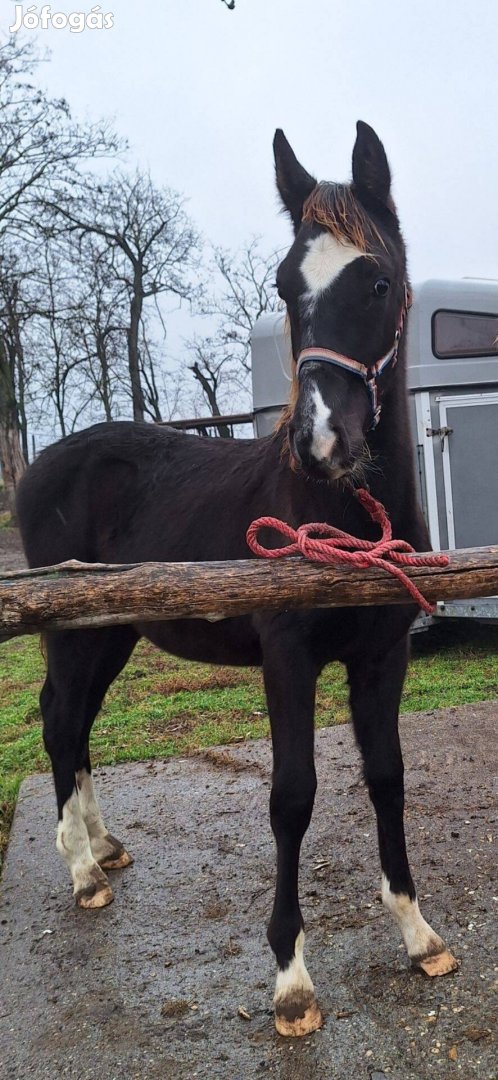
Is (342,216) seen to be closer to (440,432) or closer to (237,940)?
(237,940)

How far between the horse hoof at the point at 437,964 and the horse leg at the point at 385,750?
0.51 ft

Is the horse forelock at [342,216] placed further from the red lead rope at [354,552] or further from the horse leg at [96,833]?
the horse leg at [96,833]

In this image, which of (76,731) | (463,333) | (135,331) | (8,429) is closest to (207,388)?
(135,331)

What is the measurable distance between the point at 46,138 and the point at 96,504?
19481 mm

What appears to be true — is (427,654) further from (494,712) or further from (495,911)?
(495,911)

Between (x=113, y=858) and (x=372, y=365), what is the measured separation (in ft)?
8.54

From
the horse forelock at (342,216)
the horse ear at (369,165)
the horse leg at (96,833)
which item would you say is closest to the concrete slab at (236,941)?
the horse leg at (96,833)

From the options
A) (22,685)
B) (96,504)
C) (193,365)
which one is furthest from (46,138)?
(96,504)

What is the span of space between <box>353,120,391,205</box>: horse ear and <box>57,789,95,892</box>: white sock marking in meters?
2.79

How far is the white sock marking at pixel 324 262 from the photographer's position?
2.38 metres

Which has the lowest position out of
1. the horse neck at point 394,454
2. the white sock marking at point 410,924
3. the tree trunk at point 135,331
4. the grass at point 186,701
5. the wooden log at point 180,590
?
the grass at point 186,701

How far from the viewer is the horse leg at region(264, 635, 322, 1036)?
247 cm

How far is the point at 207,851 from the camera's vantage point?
12.1ft

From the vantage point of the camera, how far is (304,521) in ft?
8.61
